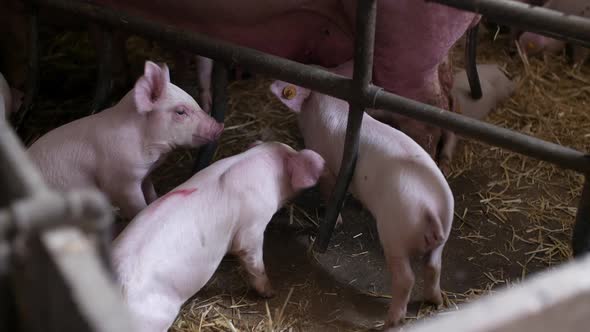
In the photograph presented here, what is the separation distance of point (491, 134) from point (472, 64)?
1050 mm

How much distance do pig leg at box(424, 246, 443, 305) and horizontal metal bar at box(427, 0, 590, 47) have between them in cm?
58

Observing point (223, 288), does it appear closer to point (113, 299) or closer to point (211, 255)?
point (211, 255)

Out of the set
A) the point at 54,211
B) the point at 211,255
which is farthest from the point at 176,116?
the point at 54,211

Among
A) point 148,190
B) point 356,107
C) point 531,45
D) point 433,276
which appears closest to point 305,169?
point 356,107

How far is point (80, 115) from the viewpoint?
2.75 m

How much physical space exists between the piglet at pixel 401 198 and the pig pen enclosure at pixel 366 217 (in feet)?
0.50

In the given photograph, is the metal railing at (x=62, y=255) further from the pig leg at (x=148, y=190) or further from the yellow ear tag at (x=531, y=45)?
the yellow ear tag at (x=531, y=45)

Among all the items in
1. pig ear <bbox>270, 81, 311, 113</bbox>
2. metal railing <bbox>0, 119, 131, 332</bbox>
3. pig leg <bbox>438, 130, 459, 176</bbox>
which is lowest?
pig leg <bbox>438, 130, 459, 176</bbox>

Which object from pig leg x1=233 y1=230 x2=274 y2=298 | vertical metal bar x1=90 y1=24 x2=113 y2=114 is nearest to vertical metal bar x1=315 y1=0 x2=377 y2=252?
pig leg x1=233 y1=230 x2=274 y2=298

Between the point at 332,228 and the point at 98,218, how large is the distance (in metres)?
1.41

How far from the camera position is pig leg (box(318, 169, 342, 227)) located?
2.13m

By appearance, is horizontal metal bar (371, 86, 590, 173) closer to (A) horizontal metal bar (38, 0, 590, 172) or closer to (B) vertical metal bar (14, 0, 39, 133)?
(A) horizontal metal bar (38, 0, 590, 172)

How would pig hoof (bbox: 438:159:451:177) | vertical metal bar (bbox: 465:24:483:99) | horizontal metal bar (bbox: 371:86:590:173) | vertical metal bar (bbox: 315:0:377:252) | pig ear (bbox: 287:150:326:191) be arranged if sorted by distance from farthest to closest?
vertical metal bar (bbox: 465:24:483:99), pig hoof (bbox: 438:159:451:177), pig ear (bbox: 287:150:326:191), vertical metal bar (bbox: 315:0:377:252), horizontal metal bar (bbox: 371:86:590:173)

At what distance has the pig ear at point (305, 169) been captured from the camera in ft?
6.25
